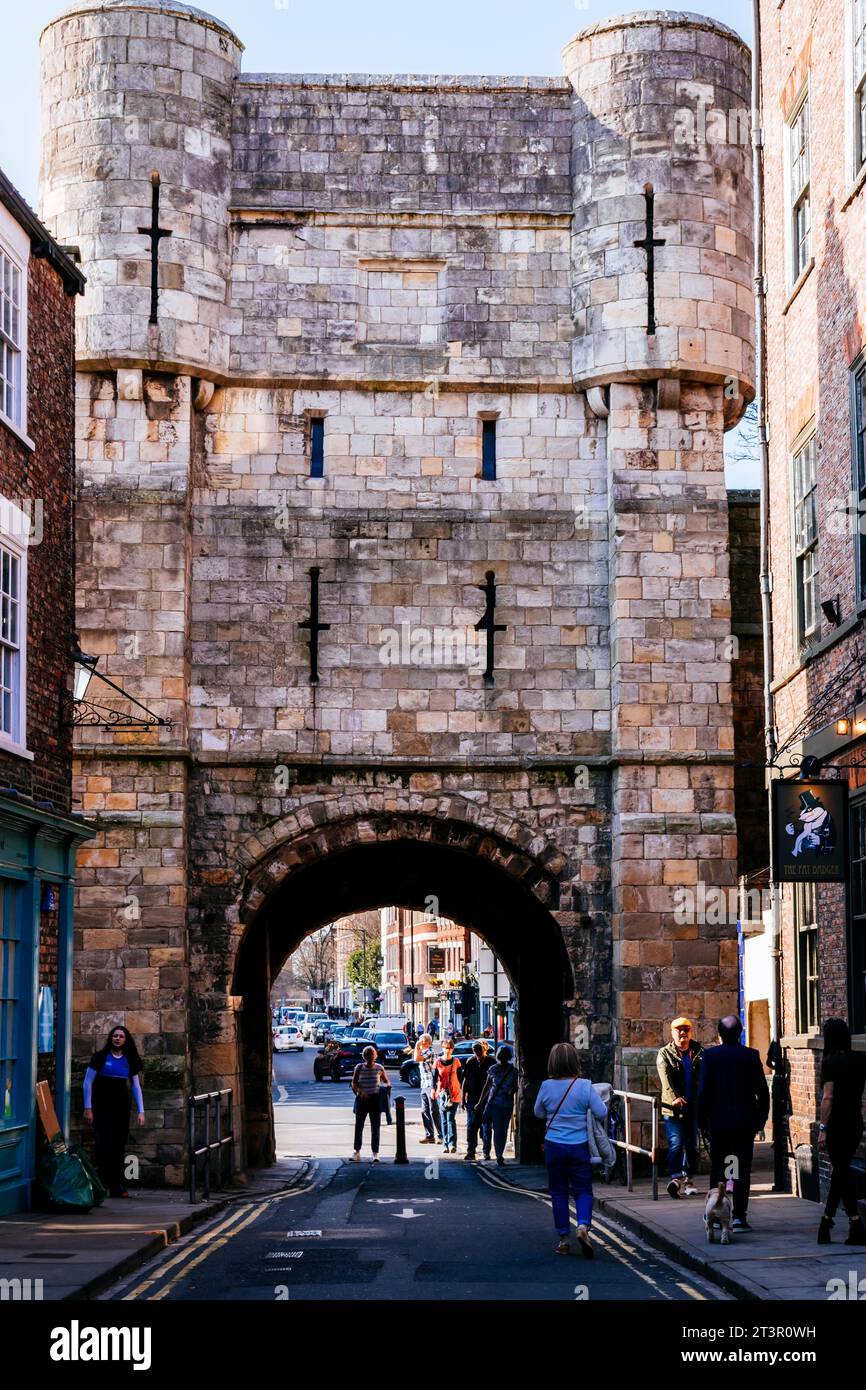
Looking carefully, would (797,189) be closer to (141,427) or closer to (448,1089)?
(141,427)

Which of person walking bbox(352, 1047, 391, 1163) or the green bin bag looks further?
person walking bbox(352, 1047, 391, 1163)

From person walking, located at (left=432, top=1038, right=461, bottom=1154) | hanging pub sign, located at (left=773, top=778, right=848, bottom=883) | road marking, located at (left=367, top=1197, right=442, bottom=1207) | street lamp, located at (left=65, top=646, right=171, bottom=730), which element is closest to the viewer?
hanging pub sign, located at (left=773, top=778, right=848, bottom=883)

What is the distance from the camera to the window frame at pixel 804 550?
1833 cm

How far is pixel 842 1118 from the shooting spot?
13125 mm

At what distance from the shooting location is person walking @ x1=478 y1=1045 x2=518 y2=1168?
25.0 meters

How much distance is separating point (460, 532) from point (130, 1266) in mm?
11295

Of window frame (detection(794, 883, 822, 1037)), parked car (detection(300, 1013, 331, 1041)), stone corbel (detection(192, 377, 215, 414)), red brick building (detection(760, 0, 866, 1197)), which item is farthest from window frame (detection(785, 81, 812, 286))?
parked car (detection(300, 1013, 331, 1041))

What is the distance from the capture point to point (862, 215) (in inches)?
645

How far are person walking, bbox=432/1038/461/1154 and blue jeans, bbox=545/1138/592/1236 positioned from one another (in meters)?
14.5

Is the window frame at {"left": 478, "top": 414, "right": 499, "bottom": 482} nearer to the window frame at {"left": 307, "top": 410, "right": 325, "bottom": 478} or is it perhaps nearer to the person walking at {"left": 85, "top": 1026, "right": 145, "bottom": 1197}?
the window frame at {"left": 307, "top": 410, "right": 325, "bottom": 478}

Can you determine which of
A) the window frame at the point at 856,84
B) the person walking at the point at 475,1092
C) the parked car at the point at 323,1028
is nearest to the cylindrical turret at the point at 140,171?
the window frame at the point at 856,84

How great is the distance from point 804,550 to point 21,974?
8528 millimetres

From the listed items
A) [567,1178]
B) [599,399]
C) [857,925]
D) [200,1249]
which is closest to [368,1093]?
[599,399]
